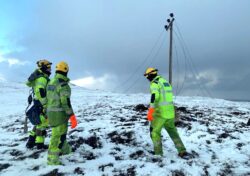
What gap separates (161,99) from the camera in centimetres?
849

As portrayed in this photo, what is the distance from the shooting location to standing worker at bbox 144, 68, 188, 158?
8352mm

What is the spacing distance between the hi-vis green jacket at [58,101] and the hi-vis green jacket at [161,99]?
8.26ft

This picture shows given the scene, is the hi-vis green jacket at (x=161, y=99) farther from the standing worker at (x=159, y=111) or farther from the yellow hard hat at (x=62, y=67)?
the yellow hard hat at (x=62, y=67)

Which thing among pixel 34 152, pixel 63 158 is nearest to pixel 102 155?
pixel 63 158

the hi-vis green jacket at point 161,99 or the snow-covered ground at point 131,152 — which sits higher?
the hi-vis green jacket at point 161,99

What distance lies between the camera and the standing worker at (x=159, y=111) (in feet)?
27.4

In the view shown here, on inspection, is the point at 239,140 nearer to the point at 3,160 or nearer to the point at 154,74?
the point at 154,74

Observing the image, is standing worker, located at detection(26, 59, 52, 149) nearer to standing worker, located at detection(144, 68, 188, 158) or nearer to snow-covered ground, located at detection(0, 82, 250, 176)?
snow-covered ground, located at detection(0, 82, 250, 176)

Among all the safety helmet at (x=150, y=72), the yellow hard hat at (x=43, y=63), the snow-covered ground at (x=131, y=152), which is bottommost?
the snow-covered ground at (x=131, y=152)

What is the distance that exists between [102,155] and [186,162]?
2.56m

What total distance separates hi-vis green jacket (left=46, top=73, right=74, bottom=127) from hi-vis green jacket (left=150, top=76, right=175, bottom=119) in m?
2.52

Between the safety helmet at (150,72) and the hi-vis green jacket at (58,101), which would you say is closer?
the hi-vis green jacket at (58,101)

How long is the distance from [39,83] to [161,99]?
148 inches

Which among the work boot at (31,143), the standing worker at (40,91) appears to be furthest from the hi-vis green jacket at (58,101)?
the work boot at (31,143)
